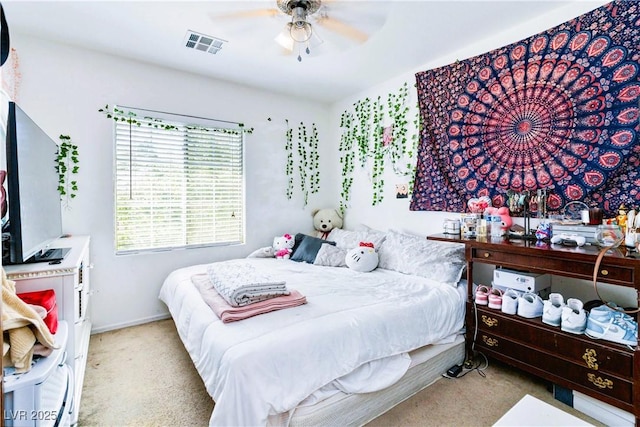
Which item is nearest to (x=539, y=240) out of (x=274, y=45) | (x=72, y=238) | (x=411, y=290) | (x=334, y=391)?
(x=411, y=290)

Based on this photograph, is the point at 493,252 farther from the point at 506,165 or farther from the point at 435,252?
the point at 506,165

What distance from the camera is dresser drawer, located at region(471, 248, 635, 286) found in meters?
1.46

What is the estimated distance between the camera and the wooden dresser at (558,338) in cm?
148

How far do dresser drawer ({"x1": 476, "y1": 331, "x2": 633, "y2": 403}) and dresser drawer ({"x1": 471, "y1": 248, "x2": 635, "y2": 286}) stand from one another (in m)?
0.50

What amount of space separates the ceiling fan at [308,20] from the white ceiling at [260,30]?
1 cm

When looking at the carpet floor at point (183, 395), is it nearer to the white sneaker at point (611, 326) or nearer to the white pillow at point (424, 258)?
the white sneaker at point (611, 326)

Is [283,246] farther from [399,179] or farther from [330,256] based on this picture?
[399,179]

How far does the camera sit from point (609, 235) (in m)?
1.73

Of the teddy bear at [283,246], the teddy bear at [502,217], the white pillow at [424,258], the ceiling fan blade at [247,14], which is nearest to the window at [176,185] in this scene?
the teddy bear at [283,246]

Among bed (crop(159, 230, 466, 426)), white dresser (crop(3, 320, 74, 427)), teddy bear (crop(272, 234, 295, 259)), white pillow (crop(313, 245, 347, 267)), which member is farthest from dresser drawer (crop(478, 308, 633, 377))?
white dresser (crop(3, 320, 74, 427))

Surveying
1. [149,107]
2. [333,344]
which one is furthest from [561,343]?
[149,107]

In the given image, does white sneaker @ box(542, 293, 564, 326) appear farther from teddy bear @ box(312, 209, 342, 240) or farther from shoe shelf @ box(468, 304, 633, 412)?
teddy bear @ box(312, 209, 342, 240)

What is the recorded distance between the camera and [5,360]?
1.00 m

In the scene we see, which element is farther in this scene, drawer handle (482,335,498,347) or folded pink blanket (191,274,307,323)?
drawer handle (482,335,498,347)
